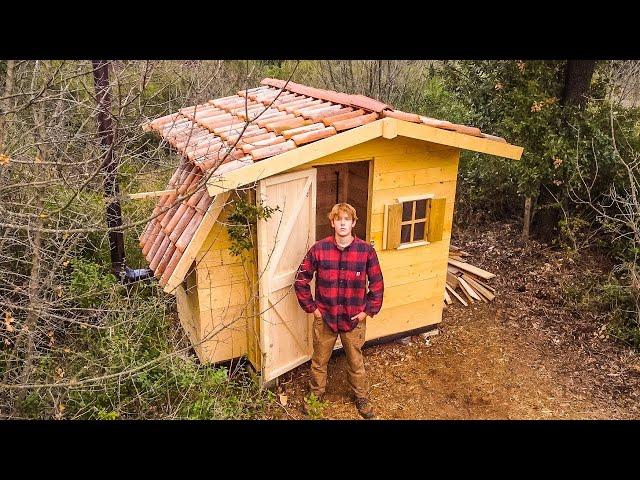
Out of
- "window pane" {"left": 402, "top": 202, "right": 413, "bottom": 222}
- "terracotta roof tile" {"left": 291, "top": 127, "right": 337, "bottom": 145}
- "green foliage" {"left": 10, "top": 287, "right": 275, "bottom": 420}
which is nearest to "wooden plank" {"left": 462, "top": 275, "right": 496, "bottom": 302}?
"window pane" {"left": 402, "top": 202, "right": 413, "bottom": 222}

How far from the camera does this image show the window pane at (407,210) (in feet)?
21.9

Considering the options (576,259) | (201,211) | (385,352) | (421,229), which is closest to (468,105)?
(576,259)

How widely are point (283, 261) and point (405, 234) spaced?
179 centimetres

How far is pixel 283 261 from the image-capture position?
596cm

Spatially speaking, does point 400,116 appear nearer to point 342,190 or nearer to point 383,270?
point 383,270

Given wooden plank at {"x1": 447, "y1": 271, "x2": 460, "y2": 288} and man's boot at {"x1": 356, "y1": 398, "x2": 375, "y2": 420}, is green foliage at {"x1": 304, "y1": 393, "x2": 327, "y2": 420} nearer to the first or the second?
man's boot at {"x1": 356, "y1": 398, "x2": 375, "y2": 420}

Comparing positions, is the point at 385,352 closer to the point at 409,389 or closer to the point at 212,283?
the point at 409,389

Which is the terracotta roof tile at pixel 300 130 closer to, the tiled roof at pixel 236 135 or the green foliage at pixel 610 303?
the tiled roof at pixel 236 135

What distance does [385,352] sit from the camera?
7062mm

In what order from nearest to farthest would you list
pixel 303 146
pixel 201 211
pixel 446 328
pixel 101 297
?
pixel 303 146 < pixel 201 211 < pixel 101 297 < pixel 446 328

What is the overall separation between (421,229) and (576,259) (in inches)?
148

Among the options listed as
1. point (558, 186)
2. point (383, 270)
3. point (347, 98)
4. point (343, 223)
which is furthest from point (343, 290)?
point (558, 186)

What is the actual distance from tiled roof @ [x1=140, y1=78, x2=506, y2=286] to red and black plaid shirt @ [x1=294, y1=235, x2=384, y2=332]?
3.92 feet

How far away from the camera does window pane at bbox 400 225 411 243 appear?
22.3 feet
